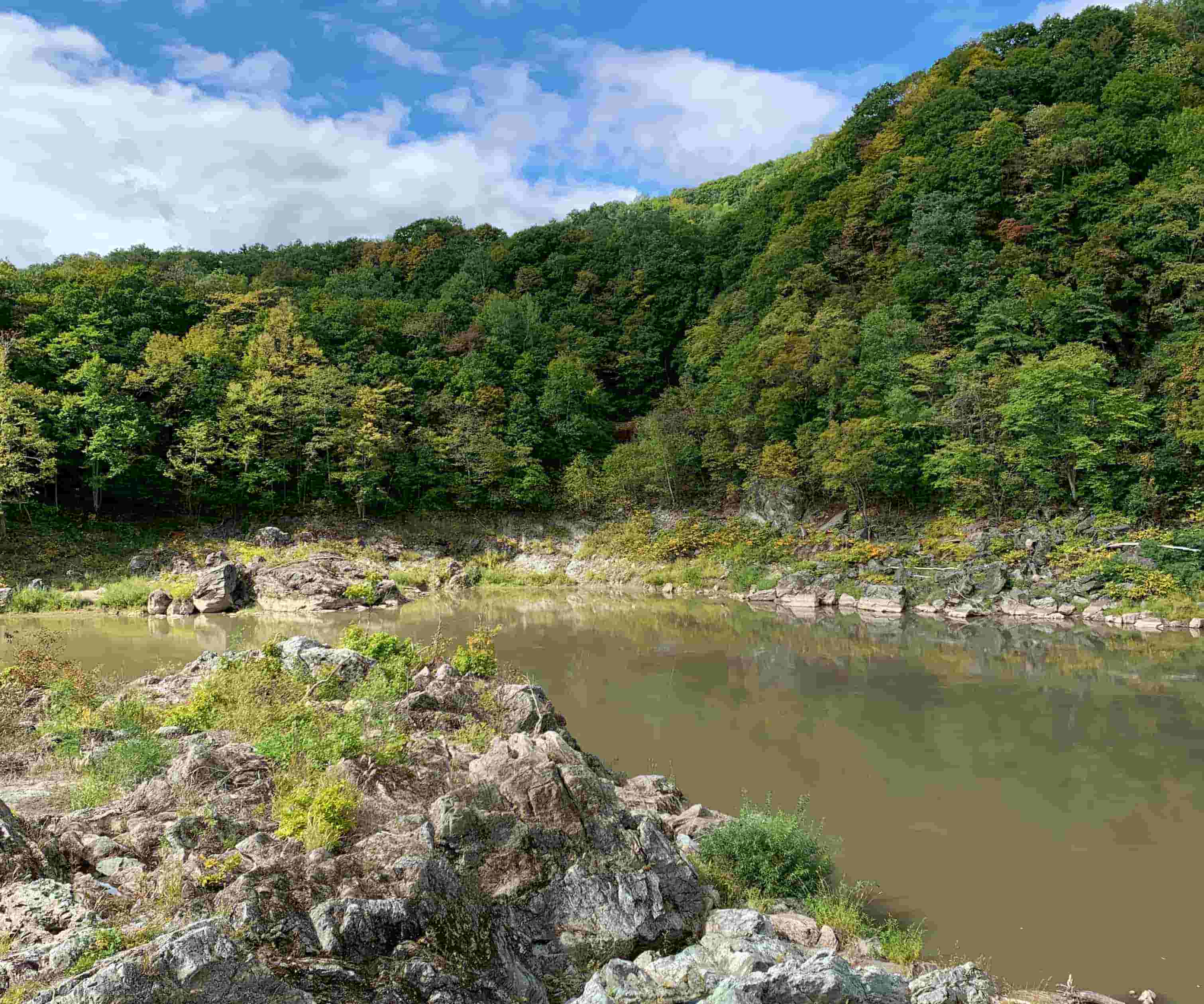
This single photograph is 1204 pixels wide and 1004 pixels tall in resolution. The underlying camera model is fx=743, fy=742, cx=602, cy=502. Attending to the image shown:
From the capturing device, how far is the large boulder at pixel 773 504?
106 ft

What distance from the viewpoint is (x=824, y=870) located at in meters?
7.46

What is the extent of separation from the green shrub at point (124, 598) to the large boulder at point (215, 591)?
1.54 metres

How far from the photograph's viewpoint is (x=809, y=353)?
111 feet

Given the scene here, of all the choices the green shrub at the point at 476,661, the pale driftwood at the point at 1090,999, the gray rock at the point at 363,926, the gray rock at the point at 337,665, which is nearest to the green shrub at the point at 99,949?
the gray rock at the point at 363,926

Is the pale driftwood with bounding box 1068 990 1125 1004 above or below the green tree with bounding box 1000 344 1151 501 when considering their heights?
below

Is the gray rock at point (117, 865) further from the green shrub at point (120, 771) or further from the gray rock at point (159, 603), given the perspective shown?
the gray rock at point (159, 603)

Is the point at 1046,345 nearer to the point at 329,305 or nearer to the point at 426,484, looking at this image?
the point at 426,484

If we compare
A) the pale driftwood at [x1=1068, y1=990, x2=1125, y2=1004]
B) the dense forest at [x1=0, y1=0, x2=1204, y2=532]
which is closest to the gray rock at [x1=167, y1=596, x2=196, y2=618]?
the dense forest at [x1=0, y1=0, x2=1204, y2=532]

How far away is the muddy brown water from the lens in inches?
278

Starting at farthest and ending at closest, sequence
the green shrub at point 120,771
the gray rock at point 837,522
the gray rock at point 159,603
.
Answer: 1. the gray rock at point 837,522
2. the gray rock at point 159,603
3. the green shrub at point 120,771

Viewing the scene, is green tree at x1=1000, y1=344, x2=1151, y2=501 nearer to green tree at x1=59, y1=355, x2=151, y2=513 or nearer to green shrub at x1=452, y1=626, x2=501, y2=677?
green shrub at x1=452, y1=626, x2=501, y2=677

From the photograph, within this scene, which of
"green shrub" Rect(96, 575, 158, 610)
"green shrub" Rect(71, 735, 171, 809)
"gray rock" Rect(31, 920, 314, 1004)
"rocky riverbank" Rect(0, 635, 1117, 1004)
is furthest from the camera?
"green shrub" Rect(96, 575, 158, 610)

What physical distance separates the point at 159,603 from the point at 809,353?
27.5m

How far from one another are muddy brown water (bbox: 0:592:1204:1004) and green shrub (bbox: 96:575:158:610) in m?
1.66
